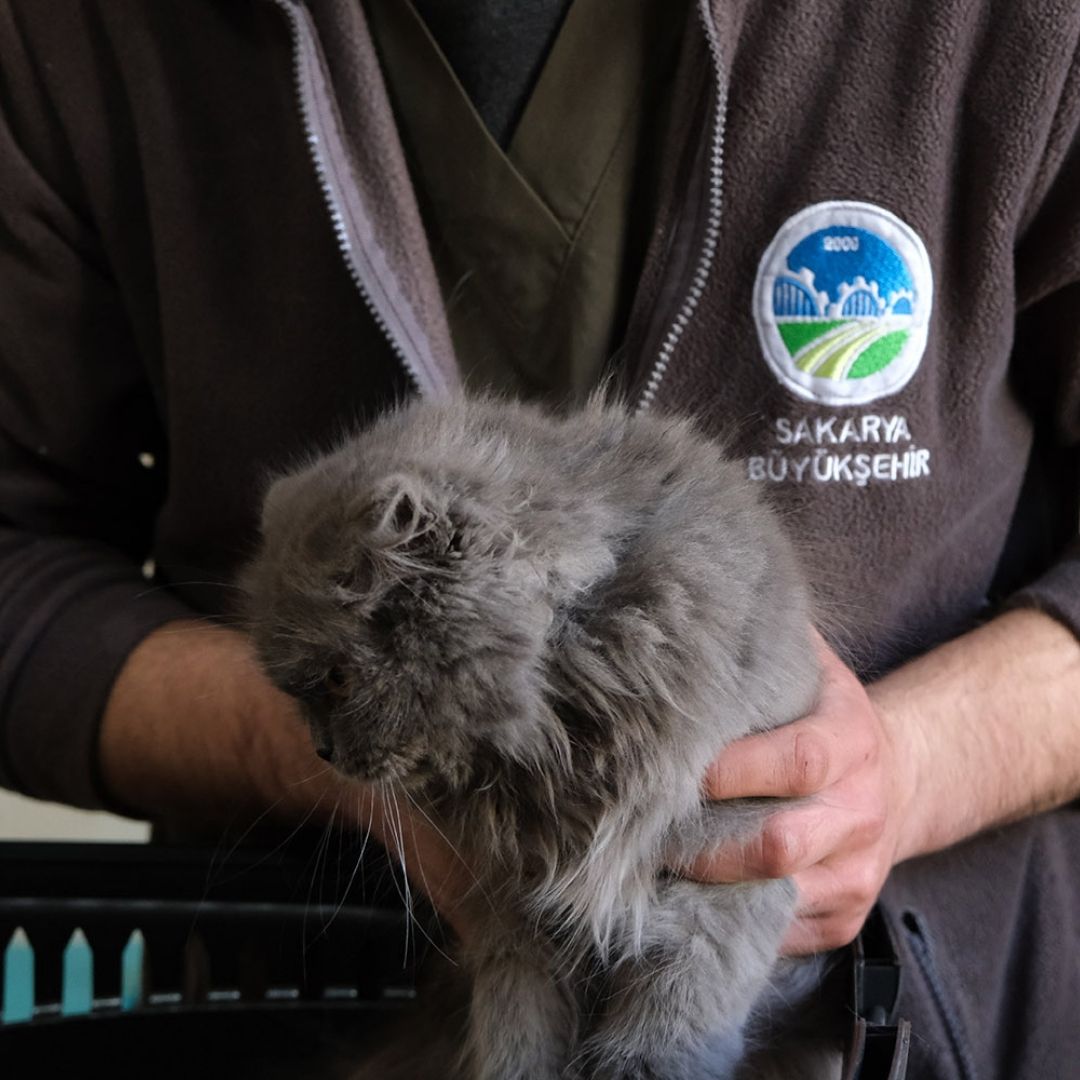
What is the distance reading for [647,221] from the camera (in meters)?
1.23

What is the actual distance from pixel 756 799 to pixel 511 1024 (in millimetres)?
282

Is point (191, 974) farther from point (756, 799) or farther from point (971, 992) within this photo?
point (971, 992)

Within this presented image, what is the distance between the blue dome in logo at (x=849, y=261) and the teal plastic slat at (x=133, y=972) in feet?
3.10

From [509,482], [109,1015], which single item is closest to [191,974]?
[109,1015]

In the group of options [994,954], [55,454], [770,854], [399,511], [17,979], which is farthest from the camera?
[55,454]

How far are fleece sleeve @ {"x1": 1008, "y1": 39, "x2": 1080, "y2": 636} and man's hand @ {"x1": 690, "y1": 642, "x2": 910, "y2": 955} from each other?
0.30m

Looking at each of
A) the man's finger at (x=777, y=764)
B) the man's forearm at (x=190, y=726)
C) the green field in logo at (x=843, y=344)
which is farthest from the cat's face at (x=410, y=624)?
the green field in logo at (x=843, y=344)

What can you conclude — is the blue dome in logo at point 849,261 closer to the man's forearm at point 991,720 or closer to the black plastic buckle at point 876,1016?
the man's forearm at point 991,720

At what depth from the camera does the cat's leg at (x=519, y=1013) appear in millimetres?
939

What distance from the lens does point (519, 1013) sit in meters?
0.94

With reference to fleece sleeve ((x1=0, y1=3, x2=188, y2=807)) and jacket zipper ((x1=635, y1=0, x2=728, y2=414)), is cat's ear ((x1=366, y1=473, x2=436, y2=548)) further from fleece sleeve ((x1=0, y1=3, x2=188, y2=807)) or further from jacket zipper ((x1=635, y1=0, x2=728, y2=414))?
fleece sleeve ((x1=0, y1=3, x2=188, y2=807))

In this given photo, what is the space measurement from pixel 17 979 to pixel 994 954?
997 millimetres

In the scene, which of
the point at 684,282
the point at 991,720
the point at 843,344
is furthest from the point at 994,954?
the point at 684,282

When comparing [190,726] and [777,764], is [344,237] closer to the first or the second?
[190,726]
